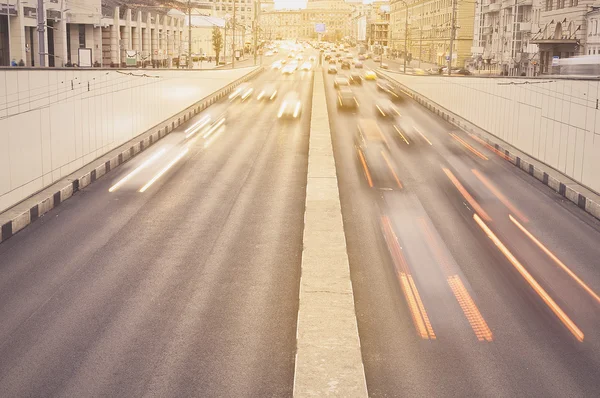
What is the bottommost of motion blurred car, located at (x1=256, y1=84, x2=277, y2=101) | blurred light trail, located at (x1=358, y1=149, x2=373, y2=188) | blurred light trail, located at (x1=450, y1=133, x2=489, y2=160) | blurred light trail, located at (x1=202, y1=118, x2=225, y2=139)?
blurred light trail, located at (x1=358, y1=149, x2=373, y2=188)

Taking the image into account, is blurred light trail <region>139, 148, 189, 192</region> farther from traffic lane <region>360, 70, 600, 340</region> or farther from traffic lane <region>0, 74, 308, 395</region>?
traffic lane <region>360, 70, 600, 340</region>

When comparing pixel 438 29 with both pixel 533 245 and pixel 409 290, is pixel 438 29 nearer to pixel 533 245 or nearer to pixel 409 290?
pixel 533 245

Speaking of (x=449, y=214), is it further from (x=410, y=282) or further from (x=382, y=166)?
(x=382, y=166)

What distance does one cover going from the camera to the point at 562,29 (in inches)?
2286

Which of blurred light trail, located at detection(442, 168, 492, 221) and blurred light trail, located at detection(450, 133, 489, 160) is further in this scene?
blurred light trail, located at detection(450, 133, 489, 160)

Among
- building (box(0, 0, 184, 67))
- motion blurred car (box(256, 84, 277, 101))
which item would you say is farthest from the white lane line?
motion blurred car (box(256, 84, 277, 101))

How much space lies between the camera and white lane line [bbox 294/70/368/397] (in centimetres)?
818

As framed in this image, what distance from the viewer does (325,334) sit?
956 centimetres

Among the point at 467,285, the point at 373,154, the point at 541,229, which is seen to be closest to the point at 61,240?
the point at 467,285

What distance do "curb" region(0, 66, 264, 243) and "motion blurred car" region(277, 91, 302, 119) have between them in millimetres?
5203

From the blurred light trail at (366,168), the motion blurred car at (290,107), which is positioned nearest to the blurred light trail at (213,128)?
the motion blurred car at (290,107)

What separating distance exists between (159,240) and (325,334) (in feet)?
20.2

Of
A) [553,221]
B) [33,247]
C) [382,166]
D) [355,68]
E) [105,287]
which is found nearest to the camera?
[105,287]

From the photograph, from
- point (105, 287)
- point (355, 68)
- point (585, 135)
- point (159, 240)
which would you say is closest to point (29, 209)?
point (159, 240)
